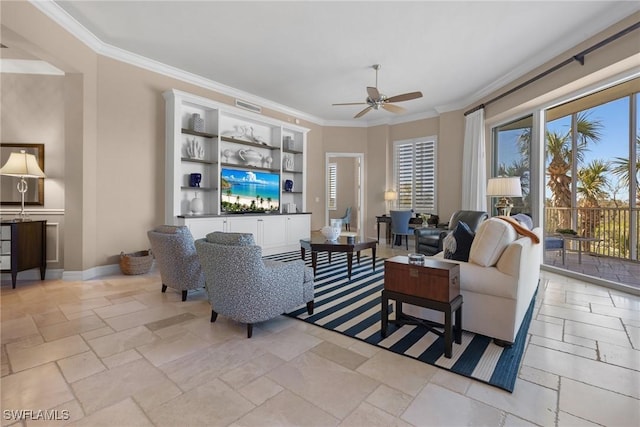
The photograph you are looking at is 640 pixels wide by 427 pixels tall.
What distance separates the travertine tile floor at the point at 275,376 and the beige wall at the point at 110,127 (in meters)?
1.55

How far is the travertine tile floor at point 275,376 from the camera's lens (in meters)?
1.55

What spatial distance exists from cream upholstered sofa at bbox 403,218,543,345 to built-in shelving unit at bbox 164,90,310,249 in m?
3.93

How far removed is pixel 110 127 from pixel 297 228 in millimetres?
3678

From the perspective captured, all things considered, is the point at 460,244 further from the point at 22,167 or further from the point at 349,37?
the point at 22,167

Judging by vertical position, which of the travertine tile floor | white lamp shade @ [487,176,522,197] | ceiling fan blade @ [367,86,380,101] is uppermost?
ceiling fan blade @ [367,86,380,101]

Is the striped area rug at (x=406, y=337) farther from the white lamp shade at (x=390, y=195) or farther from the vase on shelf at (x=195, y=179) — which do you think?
the white lamp shade at (x=390, y=195)

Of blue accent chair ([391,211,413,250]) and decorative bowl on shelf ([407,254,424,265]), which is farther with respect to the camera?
blue accent chair ([391,211,413,250])

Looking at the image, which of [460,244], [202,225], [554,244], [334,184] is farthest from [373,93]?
[334,184]

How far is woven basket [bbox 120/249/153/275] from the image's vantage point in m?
4.25

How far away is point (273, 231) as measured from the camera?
5996mm

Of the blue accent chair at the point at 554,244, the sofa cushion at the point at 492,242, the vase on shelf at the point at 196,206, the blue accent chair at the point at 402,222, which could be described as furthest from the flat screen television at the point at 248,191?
the blue accent chair at the point at 554,244

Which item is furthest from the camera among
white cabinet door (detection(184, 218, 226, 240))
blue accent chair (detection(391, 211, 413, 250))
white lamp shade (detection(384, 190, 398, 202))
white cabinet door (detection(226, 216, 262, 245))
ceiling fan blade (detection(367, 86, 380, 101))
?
white lamp shade (detection(384, 190, 398, 202))

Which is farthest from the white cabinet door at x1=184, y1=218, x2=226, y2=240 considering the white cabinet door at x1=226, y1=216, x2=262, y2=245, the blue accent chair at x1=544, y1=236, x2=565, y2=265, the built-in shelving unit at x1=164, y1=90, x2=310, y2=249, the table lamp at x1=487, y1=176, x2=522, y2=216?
the blue accent chair at x1=544, y1=236, x2=565, y2=265

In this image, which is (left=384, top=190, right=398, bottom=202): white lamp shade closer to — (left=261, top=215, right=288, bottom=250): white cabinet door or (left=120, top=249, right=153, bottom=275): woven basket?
(left=261, top=215, right=288, bottom=250): white cabinet door
